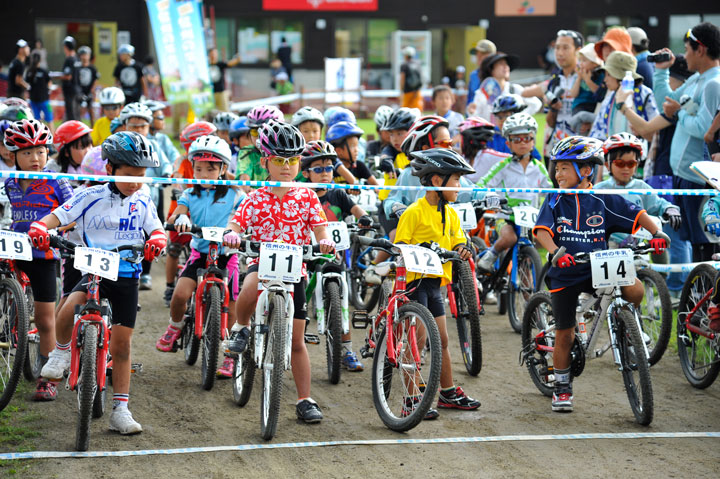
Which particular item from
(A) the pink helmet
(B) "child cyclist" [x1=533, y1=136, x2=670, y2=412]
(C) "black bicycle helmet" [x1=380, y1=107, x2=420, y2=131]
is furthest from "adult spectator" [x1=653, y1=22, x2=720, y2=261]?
(A) the pink helmet

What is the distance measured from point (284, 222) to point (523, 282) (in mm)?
3378

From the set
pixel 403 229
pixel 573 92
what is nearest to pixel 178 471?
pixel 403 229

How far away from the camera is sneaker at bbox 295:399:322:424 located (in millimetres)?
6773

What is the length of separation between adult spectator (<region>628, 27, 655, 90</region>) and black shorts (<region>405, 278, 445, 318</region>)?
601 centimetres

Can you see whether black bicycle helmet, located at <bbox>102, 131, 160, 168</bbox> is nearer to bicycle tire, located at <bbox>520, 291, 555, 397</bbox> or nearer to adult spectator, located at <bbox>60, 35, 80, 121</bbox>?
bicycle tire, located at <bbox>520, 291, 555, 397</bbox>

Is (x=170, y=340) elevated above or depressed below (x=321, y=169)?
below

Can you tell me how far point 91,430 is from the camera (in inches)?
259

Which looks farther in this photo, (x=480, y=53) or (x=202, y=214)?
(x=480, y=53)

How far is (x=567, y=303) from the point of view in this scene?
22.9 ft

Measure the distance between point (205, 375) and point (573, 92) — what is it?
671 cm

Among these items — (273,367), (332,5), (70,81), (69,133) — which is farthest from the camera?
(332,5)

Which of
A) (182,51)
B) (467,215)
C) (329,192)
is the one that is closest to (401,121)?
(329,192)

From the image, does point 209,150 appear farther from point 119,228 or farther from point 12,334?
point 12,334

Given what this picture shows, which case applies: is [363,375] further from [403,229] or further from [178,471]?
[178,471]
